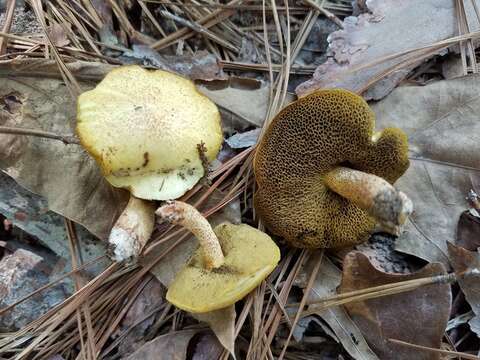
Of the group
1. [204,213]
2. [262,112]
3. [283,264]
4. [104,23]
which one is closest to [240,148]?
[262,112]

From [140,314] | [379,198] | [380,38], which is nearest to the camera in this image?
[379,198]

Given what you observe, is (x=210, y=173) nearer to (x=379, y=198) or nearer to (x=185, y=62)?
(x=185, y=62)

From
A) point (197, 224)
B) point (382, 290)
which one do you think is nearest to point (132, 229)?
point (197, 224)

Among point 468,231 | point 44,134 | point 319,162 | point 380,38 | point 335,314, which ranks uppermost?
point 380,38

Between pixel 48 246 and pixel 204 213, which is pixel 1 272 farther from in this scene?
pixel 204 213

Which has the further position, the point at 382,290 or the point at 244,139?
the point at 244,139

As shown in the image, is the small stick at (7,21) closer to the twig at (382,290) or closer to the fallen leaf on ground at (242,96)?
the fallen leaf on ground at (242,96)

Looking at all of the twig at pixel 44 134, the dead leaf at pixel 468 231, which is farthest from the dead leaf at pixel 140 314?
the dead leaf at pixel 468 231
